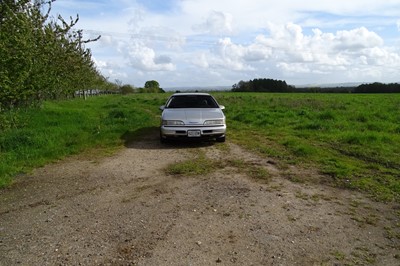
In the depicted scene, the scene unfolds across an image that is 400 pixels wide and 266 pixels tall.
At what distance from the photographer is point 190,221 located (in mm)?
4543

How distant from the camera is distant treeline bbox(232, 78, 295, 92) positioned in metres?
78.8

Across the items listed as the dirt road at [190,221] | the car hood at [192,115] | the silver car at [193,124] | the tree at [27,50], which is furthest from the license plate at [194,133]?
the tree at [27,50]

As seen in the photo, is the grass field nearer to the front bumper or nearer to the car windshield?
the front bumper

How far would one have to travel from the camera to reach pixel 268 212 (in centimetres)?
483

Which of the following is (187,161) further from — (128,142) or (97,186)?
(128,142)

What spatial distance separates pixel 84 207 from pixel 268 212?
267cm

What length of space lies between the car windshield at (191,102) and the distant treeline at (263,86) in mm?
68770

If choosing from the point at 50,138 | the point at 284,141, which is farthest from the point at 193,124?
the point at 50,138

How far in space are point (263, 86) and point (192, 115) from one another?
72.5 meters

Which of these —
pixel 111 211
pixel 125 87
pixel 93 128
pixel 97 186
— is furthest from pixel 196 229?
pixel 125 87

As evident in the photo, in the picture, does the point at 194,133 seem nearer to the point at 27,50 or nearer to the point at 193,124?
the point at 193,124

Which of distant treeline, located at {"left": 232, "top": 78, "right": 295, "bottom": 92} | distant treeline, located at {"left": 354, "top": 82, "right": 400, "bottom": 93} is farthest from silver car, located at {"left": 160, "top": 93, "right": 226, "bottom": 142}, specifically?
distant treeline, located at {"left": 232, "top": 78, "right": 295, "bottom": 92}

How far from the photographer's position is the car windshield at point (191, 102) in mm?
10953

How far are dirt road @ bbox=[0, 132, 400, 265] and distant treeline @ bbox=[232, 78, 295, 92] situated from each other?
73.9 m
